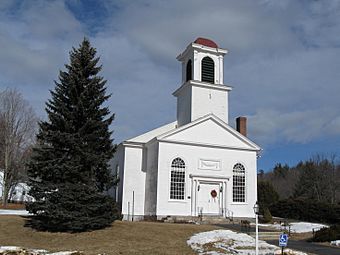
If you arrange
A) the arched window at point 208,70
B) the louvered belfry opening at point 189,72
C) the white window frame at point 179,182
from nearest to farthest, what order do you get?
the white window frame at point 179,182
the arched window at point 208,70
the louvered belfry opening at point 189,72

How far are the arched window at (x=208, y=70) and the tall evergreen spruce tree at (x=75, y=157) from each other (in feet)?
45.3

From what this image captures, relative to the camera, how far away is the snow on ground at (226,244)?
16.4m

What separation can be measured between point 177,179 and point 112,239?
36.2 ft

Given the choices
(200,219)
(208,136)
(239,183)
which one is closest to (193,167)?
(208,136)

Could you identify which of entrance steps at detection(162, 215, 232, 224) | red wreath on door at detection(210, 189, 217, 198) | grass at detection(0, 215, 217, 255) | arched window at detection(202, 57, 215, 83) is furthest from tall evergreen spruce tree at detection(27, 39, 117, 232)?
arched window at detection(202, 57, 215, 83)

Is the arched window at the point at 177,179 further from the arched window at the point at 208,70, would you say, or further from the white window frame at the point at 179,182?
the arched window at the point at 208,70

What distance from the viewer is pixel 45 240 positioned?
745 inches

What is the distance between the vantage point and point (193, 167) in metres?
29.3

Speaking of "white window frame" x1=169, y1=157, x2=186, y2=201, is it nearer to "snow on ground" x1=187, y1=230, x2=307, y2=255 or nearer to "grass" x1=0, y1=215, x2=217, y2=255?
"grass" x1=0, y1=215, x2=217, y2=255

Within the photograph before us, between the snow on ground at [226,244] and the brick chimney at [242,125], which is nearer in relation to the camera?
the snow on ground at [226,244]

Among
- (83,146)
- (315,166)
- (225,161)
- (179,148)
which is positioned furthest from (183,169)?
(315,166)

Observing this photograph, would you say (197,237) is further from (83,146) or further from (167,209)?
(167,209)

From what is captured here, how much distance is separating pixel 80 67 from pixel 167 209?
1187 centimetres

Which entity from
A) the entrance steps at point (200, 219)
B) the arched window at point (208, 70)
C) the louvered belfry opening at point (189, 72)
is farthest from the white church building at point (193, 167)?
the louvered belfry opening at point (189, 72)
